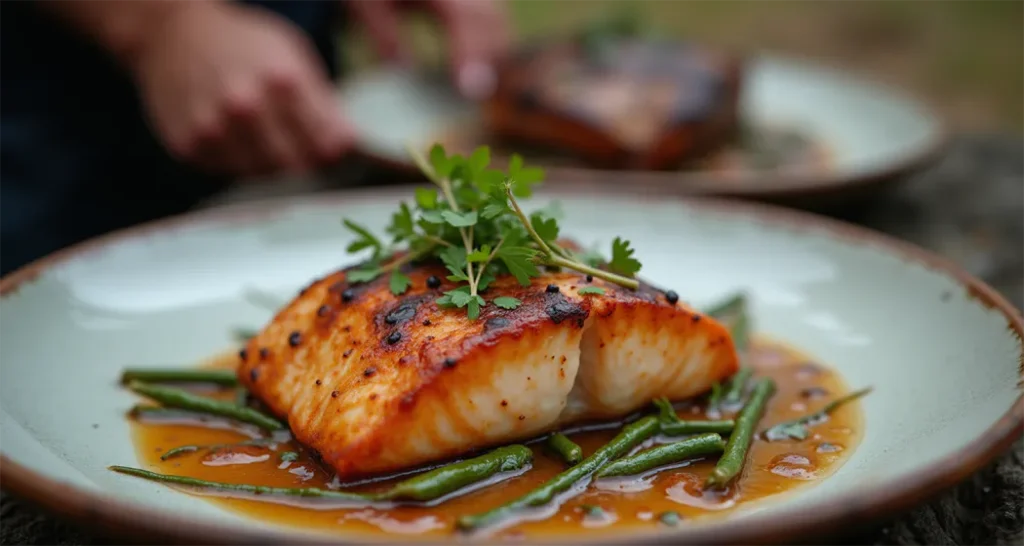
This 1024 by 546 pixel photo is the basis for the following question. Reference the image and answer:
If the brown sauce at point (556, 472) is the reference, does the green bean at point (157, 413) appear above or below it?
above

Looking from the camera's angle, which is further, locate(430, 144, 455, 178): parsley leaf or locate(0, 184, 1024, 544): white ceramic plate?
locate(430, 144, 455, 178): parsley leaf

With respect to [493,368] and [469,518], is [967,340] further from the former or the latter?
[469,518]

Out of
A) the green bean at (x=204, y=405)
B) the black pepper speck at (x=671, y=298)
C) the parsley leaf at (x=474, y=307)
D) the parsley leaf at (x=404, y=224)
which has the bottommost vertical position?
the green bean at (x=204, y=405)

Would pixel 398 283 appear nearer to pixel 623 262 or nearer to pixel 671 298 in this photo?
pixel 623 262

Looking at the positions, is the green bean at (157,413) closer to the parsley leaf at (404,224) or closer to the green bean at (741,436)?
the parsley leaf at (404,224)

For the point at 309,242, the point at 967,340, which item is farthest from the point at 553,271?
the point at 309,242

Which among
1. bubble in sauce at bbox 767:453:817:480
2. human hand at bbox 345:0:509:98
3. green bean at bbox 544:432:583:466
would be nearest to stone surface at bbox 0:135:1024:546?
bubble in sauce at bbox 767:453:817:480

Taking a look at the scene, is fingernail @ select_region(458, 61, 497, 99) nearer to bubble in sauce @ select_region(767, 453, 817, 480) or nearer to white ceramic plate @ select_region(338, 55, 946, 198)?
white ceramic plate @ select_region(338, 55, 946, 198)

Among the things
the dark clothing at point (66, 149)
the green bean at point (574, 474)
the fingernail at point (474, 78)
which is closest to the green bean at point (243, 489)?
the green bean at point (574, 474)
